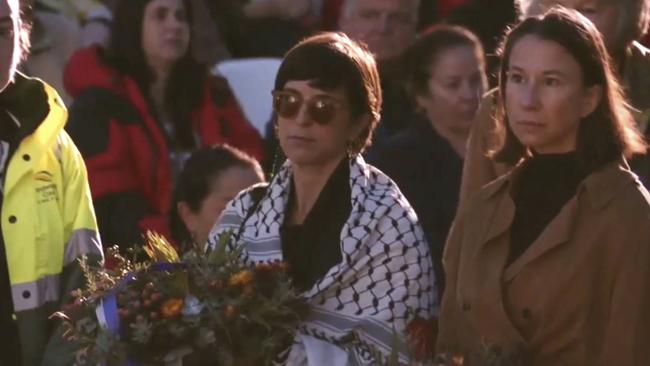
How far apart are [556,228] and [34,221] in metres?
1.86

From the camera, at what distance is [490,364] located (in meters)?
5.64

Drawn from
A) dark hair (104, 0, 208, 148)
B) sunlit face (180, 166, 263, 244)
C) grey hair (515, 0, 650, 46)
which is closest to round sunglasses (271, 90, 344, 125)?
grey hair (515, 0, 650, 46)

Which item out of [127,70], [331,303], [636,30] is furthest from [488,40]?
[331,303]

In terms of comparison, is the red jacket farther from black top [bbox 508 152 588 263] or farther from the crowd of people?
black top [bbox 508 152 588 263]

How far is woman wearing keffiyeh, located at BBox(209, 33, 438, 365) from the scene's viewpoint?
619cm

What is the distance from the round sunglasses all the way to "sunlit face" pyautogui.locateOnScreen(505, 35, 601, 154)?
64 centimetres

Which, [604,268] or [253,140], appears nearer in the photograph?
[604,268]

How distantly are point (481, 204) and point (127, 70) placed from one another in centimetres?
329

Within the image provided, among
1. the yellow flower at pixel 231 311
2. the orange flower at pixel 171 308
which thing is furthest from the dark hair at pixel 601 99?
the orange flower at pixel 171 308

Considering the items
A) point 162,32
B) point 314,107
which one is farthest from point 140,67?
point 314,107

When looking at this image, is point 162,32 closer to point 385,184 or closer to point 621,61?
point 621,61

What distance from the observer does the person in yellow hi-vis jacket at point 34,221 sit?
268 inches

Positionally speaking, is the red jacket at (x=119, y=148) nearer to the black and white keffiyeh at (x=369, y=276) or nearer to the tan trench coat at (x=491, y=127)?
the tan trench coat at (x=491, y=127)

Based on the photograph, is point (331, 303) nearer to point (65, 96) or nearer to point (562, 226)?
point (562, 226)
